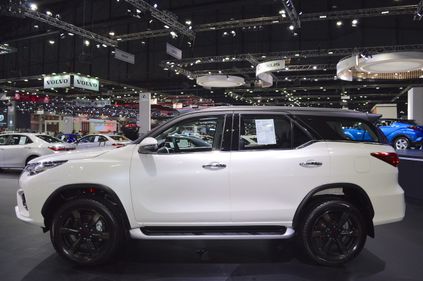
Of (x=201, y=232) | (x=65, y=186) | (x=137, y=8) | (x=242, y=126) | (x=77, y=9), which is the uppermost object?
(x=77, y=9)

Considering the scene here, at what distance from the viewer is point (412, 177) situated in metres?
7.59

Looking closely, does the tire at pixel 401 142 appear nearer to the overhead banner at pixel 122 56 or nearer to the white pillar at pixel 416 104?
the white pillar at pixel 416 104

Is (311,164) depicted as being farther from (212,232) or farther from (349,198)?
(212,232)

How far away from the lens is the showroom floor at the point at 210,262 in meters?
3.61

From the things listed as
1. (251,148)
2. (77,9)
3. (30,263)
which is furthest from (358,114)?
(77,9)

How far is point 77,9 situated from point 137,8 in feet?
20.1

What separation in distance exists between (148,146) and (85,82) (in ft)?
70.3

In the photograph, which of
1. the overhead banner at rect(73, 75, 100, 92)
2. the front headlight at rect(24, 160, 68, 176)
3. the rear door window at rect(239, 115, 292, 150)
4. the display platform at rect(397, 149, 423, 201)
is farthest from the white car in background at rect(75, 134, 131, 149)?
the rear door window at rect(239, 115, 292, 150)

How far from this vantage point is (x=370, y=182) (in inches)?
149

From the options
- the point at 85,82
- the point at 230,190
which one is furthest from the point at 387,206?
the point at 85,82

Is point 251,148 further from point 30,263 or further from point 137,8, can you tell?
point 137,8

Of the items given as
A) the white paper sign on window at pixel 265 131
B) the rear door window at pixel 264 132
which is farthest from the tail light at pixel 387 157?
the white paper sign on window at pixel 265 131

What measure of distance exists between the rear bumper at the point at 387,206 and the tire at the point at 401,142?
1085 centimetres

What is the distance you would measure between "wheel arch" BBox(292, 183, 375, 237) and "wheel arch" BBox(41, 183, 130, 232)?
188 centimetres
